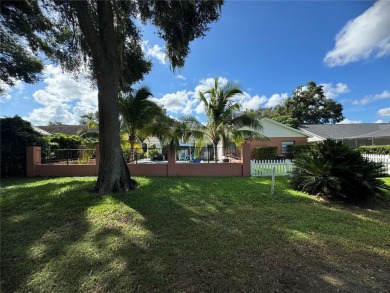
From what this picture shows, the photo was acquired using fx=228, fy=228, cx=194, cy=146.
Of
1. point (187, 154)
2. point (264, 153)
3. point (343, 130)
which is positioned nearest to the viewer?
point (187, 154)

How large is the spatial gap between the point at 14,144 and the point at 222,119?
10970 millimetres

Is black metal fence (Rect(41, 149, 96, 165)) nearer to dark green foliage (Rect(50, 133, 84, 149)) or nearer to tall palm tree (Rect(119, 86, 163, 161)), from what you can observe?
tall palm tree (Rect(119, 86, 163, 161))

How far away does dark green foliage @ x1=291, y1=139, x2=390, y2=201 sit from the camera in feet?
23.1

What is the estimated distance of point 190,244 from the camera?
406 cm

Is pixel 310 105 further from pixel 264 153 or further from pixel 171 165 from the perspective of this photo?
pixel 171 165

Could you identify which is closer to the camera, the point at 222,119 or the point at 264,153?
the point at 222,119

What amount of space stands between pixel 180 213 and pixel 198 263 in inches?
95.3

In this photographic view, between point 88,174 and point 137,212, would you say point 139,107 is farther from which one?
point 137,212

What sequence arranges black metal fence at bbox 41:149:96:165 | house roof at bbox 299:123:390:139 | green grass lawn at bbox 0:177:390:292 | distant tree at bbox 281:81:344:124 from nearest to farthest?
green grass lawn at bbox 0:177:390:292 → black metal fence at bbox 41:149:96:165 → house roof at bbox 299:123:390:139 → distant tree at bbox 281:81:344:124

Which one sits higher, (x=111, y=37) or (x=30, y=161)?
(x=111, y=37)

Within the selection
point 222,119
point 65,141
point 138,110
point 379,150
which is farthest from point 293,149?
point 65,141

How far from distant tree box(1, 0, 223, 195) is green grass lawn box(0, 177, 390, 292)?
1903 millimetres

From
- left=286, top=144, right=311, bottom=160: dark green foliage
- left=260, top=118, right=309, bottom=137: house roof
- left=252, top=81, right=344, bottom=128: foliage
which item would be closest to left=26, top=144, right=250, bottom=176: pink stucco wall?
left=286, top=144, right=311, bottom=160: dark green foliage

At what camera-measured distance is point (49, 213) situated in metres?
5.79
